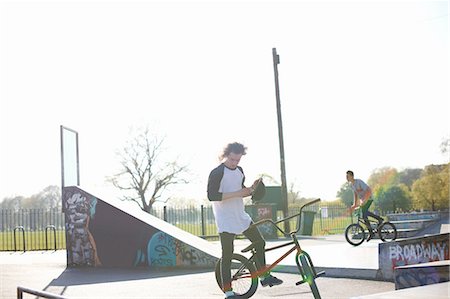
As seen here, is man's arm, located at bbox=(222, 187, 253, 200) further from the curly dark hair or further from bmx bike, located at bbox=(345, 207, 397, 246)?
bmx bike, located at bbox=(345, 207, 397, 246)

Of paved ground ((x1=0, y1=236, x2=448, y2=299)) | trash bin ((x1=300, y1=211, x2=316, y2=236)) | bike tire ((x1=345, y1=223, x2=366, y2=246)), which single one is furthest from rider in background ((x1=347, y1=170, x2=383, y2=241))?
trash bin ((x1=300, y1=211, x2=316, y2=236))

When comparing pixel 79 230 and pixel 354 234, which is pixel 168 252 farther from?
pixel 354 234

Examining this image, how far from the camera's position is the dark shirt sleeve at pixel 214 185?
6.07 meters

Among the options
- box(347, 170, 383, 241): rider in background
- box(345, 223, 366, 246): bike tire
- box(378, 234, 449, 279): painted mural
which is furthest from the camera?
box(345, 223, 366, 246): bike tire

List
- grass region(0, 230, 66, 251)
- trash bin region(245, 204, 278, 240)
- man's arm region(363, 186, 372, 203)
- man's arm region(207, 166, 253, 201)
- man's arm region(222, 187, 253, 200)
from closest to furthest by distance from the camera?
man's arm region(222, 187, 253, 200) → man's arm region(207, 166, 253, 201) → man's arm region(363, 186, 372, 203) → grass region(0, 230, 66, 251) → trash bin region(245, 204, 278, 240)

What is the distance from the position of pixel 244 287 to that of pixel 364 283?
3340 mm

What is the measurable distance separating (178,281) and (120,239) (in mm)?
3739

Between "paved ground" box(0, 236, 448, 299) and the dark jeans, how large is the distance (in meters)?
2.22

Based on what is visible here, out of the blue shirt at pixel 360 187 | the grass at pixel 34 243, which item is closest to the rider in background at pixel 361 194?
the blue shirt at pixel 360 187

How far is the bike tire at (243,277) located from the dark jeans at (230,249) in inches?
3.5

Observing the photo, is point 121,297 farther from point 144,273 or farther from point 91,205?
point 91,205

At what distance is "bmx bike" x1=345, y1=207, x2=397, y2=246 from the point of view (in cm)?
1426

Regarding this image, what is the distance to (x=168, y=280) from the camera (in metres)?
11.1

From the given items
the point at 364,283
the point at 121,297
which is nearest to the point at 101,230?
the point at 121,297
